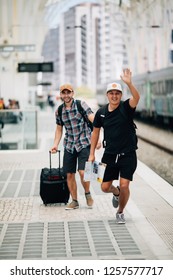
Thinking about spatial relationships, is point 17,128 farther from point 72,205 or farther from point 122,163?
point 122,163

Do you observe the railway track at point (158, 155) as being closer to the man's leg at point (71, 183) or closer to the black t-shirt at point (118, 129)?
the man's leg at point (71, 183)

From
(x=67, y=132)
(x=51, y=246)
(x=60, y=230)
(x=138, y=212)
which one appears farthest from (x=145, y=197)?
(x=51, y=246)

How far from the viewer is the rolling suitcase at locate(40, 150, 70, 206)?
735 cm

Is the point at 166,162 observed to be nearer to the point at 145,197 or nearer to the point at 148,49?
the point at 145,197

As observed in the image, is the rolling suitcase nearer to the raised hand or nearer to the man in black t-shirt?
the man in black t-shirt

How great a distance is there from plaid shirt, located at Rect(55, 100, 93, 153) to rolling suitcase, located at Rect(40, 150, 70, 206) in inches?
19.7

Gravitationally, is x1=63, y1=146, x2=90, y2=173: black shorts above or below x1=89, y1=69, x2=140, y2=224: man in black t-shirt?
below

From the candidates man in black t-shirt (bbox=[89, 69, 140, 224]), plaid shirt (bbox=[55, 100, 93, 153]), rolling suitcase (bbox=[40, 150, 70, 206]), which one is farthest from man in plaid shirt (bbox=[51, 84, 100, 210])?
man in black t-shirt (bbox=[89, 69, 140, 224])

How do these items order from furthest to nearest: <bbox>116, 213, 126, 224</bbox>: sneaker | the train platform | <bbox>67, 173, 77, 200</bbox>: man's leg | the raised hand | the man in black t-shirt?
<bbox>67, 173, 77, 200</bbox>: man's leg
<bbox>116, 213, 126, 224</bbox>: sneaker
the man in black t-shirt
the raised hand
the train platform

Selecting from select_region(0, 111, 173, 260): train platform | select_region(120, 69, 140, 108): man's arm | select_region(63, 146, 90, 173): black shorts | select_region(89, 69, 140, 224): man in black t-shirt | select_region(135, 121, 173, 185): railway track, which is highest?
select_region(120, 69, 140, 108): man's arm

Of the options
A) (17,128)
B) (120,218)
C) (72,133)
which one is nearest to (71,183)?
(72,133)

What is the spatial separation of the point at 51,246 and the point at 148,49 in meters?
65.1

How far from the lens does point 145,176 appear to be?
398 inches

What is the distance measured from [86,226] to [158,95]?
22.3 meters
